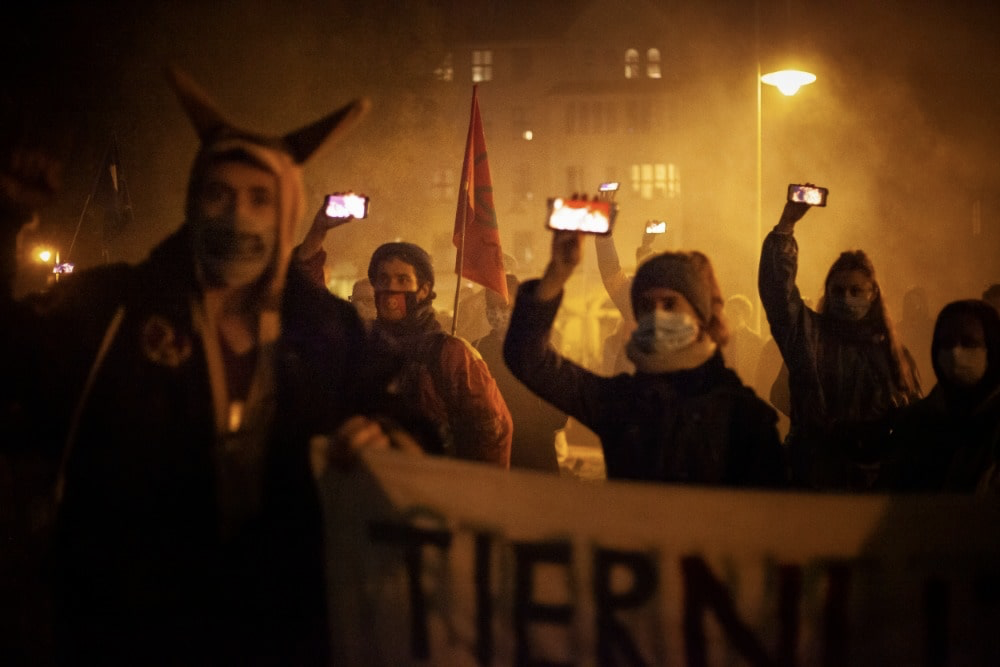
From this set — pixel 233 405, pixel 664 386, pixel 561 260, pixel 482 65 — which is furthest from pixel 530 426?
pixel 482 65

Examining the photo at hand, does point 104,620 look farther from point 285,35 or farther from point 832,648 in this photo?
point 285,35

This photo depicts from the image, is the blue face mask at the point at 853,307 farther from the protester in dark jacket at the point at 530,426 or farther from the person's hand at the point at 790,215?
the protester in dark jacket at the point at 530,426

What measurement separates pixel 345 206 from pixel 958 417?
9.13 feet

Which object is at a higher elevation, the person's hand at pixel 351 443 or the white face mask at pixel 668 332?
the white face mask at pixel 668 332

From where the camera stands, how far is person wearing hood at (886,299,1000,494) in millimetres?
3697

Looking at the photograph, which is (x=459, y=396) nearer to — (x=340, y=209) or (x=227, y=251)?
(x=340, y=209)

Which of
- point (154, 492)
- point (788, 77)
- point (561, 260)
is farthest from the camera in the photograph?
point (788, 77)

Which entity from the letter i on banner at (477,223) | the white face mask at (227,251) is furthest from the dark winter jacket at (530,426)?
→ the white face mask at (227,251)

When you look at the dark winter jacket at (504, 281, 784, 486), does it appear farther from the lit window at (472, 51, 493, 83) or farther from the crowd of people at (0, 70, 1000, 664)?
the lit window at (472, 51, 493, 83)

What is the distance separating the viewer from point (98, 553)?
2.87 m

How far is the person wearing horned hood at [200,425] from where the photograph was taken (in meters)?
2.87

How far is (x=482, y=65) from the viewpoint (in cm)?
5269

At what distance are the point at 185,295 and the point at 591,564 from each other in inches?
57.2

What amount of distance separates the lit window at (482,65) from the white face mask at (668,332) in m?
50.8
